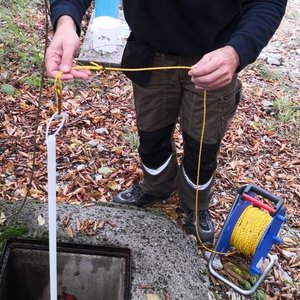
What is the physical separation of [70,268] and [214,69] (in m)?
1.22

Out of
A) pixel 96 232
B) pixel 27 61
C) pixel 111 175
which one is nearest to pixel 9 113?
pixel 27 61

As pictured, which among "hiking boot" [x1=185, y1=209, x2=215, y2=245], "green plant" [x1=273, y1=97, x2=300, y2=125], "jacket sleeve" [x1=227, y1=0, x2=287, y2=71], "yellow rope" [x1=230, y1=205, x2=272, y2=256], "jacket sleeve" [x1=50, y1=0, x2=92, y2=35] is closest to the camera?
"jacket sleeve" [x1=227, y1=0, x2=287, y2=71]

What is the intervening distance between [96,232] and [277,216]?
0.90 meters

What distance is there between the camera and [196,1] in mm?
1936

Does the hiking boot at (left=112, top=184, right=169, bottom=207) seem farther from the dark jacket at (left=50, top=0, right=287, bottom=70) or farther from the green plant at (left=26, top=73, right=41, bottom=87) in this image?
the green plant at (left=26, top=73, right=41, bottom=87)

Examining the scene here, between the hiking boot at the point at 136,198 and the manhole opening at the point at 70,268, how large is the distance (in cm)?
56

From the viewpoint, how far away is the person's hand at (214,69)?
167 cm

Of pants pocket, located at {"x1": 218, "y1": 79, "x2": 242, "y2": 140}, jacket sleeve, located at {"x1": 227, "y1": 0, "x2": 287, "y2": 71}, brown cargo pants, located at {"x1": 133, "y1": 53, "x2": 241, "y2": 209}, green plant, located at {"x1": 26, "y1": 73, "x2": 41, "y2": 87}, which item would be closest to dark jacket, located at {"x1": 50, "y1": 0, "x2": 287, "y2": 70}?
jacket sleeve, located at {"x1": 227, "y1": 0, "x2": 287, "y2": 71}

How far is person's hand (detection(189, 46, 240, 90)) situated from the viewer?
5.47 feet

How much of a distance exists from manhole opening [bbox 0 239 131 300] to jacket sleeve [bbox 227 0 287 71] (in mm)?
1111

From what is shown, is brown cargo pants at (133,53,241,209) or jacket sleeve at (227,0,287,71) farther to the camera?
brown cargo pants at (133,53,241,209)

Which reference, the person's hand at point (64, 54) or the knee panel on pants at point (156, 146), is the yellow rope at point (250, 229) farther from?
the person's hand at point (64, 54)

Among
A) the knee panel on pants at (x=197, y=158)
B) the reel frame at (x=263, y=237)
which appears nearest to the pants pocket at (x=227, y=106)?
the knee panel on pants at (x=197, y=158)

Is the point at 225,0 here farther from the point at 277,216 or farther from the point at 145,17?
the point at 277,216
